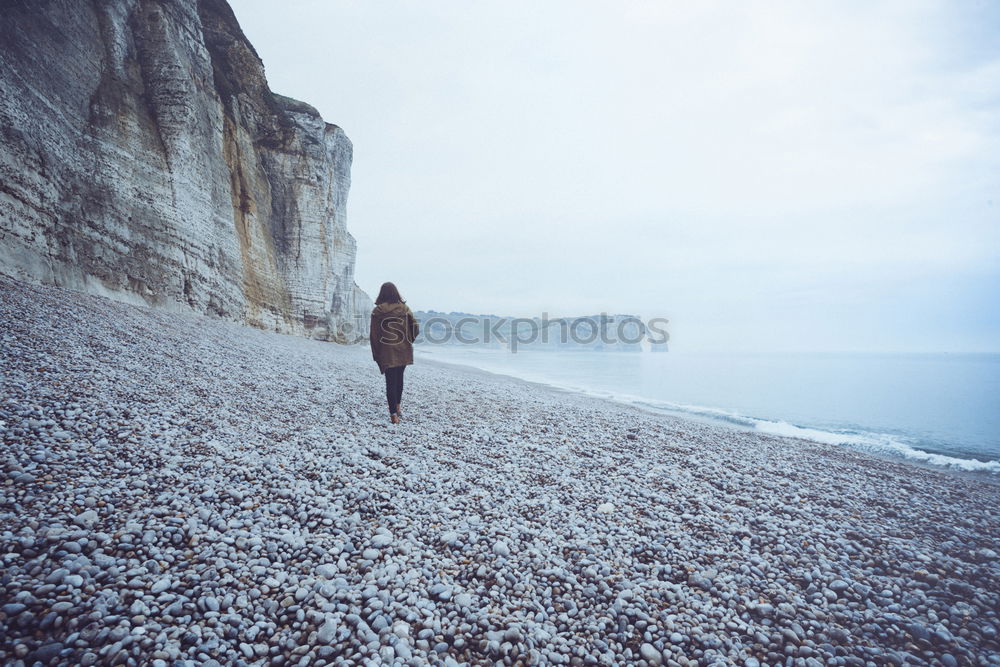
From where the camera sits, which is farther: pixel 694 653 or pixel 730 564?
pixel 730 564

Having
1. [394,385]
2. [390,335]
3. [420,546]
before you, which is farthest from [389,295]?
[420,546]

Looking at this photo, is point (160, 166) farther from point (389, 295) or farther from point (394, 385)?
point (394, 385)

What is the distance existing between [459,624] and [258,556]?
1970 millimetres

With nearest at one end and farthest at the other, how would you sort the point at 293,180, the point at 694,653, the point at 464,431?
the point at 694,653 < the point at 464,431 < the point at 293,180

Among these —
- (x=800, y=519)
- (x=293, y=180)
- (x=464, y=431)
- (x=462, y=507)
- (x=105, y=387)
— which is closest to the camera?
(x=462, y=507)

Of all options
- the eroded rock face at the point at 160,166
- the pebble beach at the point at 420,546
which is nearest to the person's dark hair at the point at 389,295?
the pebble beach at the point at 420,546

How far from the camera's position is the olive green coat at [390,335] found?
818cm

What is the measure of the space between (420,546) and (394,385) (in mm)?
4603

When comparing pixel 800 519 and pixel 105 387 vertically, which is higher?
pixel 105 387

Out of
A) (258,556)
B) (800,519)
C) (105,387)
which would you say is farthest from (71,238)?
(800,519)

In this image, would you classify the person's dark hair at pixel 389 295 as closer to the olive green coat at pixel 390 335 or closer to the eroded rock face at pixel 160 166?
the olive green coat at pixel 390 335

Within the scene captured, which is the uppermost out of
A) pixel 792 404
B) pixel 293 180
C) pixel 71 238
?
pixel 293 180

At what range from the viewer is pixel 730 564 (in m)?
4.42

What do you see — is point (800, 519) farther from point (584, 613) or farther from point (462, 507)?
point (462, 507)
